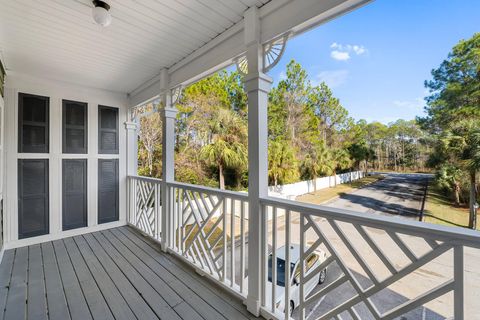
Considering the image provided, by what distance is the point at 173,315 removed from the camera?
6.03ft

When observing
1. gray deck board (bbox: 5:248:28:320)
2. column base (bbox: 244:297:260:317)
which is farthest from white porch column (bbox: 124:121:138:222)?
column base (bbox: 244:297:260:317)

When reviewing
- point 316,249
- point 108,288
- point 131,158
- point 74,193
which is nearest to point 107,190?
point 74,193

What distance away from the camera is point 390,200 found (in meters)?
11.3

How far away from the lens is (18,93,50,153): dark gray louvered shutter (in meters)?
3.34

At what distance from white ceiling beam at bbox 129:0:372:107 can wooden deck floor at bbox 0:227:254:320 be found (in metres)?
2.36

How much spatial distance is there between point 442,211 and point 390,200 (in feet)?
12.2

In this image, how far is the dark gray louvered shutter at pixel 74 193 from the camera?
3.72 meters

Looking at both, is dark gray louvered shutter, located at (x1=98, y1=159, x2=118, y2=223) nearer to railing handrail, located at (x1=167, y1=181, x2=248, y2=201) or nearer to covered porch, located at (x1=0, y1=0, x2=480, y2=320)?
covered porch, located at (x1=0, y1=0, x2=480, y2=320)

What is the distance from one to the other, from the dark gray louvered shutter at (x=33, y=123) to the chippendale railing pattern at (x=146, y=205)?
149cm

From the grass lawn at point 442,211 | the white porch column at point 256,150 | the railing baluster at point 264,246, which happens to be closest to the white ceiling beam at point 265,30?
the white porch column at point 256,150

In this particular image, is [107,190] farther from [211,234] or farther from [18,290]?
[211,234]

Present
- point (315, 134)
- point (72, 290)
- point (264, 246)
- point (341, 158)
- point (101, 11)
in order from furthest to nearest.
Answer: point (341, 158) < point (315, 134) < point (72, 290) < point (264, 246) < point (101, 11)

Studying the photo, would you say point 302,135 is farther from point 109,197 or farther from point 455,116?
point 109,197

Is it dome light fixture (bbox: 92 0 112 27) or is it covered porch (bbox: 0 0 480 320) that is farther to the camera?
dome light fixture (bbox: 92 0 112 27)
